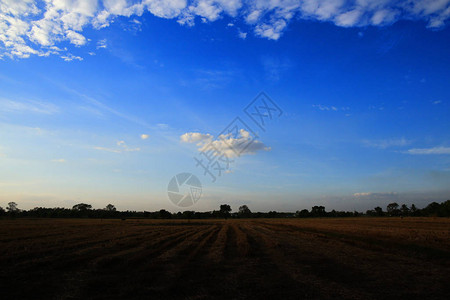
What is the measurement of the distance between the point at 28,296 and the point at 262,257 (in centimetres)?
1303

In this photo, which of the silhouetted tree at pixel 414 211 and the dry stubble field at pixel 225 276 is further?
the silhouetted tree at pixel 414 211

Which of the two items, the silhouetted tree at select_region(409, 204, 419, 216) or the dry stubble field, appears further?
the silhouetted tree at select_region(409, 204, 419, 216)

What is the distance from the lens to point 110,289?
1020 cm

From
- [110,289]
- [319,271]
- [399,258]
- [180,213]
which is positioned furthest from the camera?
[180,213]

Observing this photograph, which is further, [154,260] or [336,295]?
[154,260]

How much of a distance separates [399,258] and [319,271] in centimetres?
743

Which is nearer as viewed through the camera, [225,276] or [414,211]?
[225,276]

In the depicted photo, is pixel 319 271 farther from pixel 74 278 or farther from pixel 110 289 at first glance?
pixel 74 278

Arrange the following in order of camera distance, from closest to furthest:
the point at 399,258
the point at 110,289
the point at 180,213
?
1. the point at 110,289
2. the point at 399,258
3. the point at 180,213

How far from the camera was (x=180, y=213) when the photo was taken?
18762 cm

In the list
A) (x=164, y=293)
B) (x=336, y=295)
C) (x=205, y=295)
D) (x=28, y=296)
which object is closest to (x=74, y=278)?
(x=28, y=296)

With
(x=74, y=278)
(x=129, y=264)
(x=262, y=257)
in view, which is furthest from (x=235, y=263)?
(x=74, y=278)

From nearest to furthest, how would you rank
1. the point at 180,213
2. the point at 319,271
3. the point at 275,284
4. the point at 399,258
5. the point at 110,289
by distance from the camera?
the point at 110,289 < the point at 275,284 < the point at 319,271 < the point at 399,258 < the point at 180,213

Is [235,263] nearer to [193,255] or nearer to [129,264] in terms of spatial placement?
[193,255]
